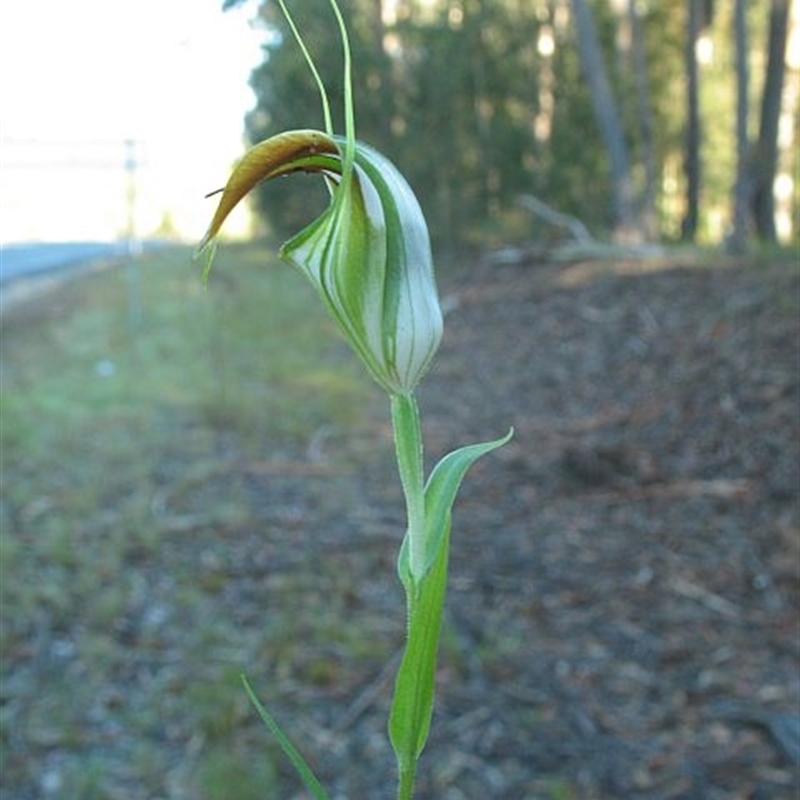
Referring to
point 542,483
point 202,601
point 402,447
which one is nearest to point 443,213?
point 542,483

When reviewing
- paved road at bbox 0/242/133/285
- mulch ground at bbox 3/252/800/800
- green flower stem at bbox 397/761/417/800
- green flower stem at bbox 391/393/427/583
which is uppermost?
green flower stem at bbox 391/393/427/583

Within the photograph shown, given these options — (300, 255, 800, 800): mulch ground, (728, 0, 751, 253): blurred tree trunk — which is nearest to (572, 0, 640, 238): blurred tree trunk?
(728, 0, 751, 253): blurred tree trunk

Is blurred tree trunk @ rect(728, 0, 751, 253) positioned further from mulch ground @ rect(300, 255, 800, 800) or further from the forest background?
mulch ground @ rect(300, 255, 800, 800)

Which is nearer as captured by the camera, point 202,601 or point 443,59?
point 202,601

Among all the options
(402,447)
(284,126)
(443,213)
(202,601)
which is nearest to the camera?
(402,447)

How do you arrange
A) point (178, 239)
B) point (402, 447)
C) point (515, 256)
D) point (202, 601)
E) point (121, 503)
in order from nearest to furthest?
point (402, 447) < point (202, 601) < point (121, 503) < point (515, 256) < point (178, 239)

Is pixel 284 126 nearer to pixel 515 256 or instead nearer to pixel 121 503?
pixel 515 256
